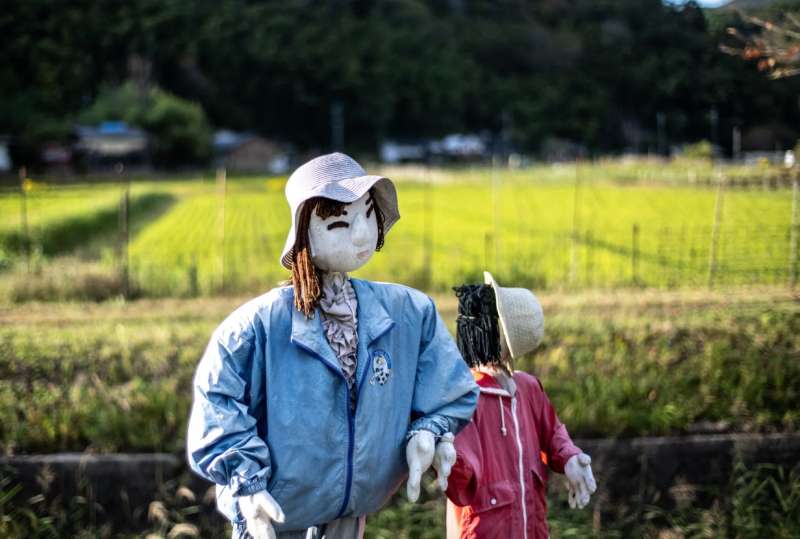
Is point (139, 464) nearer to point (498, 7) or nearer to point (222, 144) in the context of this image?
point (498, 7)

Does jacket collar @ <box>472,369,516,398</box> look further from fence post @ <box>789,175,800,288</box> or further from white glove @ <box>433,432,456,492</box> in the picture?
fence post @ <box>789,175,800,288</box>

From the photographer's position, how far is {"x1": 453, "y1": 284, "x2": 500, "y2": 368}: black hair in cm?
277

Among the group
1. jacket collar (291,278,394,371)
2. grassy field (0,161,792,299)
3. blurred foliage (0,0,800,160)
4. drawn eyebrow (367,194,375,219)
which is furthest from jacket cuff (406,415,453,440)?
blurred foliage (0,0,800,160)

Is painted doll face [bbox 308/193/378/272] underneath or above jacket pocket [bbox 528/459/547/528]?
above

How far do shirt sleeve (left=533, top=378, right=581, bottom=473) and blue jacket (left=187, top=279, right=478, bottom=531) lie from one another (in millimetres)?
457

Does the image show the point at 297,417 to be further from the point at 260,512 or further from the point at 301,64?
the point at 301,64

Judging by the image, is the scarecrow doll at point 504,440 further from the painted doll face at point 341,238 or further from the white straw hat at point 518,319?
the painted doll face at point 341,238

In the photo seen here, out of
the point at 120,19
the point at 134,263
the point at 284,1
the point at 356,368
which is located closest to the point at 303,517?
the point at 356,368

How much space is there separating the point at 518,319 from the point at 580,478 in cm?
52

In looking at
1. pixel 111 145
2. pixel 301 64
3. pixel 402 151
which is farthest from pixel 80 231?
pixel 402 151

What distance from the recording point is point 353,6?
69.4 meters

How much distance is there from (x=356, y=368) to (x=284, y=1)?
66359 mm

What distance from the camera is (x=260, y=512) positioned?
7.25 ft

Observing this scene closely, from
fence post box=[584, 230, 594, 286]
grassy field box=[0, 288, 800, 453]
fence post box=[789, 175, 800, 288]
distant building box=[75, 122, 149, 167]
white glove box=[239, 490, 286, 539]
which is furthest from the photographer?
distant building box=[75, 122, 149, 167]
